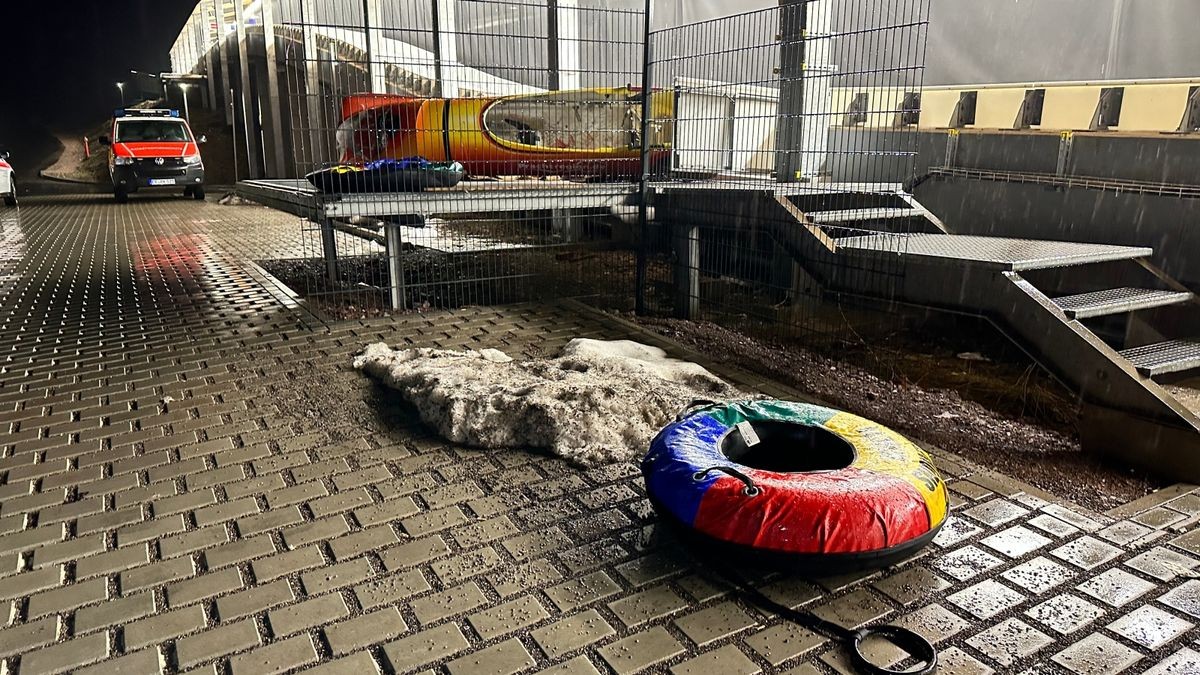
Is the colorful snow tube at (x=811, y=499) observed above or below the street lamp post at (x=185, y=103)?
below

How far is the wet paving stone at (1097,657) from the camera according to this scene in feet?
6.19

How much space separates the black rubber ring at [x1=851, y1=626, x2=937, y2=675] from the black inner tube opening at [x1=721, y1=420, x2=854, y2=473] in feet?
2.39

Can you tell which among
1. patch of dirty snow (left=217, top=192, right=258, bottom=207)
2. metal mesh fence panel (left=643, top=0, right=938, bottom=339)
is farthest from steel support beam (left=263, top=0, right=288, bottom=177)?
metal mesh fence panel (left=643, top=0, right=938, bottom=339)

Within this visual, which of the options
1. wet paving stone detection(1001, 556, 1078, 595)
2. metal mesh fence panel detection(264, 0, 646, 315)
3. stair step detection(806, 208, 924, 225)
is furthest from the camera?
metal mesh fence panel detection(264, 0, 646, 315)

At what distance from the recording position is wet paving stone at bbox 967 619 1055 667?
1.94 m

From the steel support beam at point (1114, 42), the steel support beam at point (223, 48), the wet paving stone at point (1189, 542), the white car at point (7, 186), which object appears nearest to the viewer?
the wet paving stone at point (1189, 542)

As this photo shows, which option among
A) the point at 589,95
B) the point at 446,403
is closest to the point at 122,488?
the point at 446,403

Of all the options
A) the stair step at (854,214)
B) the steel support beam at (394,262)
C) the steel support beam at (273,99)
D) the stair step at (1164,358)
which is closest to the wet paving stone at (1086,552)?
the stair step at (1164,358)

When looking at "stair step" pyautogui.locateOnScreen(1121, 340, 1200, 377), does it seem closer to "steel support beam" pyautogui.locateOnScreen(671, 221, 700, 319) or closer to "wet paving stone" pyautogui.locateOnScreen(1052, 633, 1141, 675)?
"wet paving stone" pyautogui.locateOnScreen(1052, 633, 1141, 675)

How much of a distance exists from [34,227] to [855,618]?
14480 mm

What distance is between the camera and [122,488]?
292 centimetres

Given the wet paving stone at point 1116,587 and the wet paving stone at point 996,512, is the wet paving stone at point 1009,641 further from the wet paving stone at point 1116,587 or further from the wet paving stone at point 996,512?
the wet paving stone at point 996,512

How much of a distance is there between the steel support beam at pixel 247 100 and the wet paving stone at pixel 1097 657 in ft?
71.4

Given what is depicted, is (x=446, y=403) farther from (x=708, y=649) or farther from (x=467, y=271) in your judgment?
(x=467, y=271)
